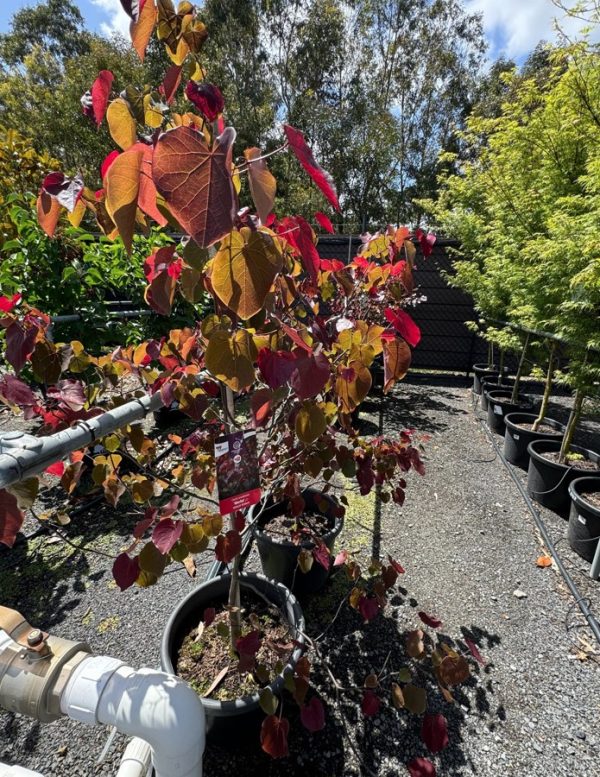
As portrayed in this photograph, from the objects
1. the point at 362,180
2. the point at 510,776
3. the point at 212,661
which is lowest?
the point at 510,776

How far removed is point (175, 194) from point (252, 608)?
1.46m

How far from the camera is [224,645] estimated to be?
4.26ft

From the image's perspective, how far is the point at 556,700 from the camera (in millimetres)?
1437

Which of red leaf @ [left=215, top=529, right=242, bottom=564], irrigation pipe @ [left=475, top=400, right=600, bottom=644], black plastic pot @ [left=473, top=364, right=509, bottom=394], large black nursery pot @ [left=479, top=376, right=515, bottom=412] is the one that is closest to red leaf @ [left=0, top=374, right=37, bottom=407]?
red leaf @ [left=215, top=529, right=242, bottom=564]

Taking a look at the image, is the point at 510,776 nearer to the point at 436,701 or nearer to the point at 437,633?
the point at 436,701

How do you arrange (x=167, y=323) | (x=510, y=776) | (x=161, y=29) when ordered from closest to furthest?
1. (x=161, y=29)
2. (x=510, y=776)
3. (x=167, y=323)

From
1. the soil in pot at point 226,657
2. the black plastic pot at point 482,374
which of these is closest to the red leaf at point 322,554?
the soil in pot at point 226,657

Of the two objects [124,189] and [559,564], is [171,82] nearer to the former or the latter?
[124,189]

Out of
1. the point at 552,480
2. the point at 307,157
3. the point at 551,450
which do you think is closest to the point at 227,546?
the point at 307,157

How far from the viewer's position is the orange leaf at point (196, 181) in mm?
398

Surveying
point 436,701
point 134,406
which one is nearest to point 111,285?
point 134,406

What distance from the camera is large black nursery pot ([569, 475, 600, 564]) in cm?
208

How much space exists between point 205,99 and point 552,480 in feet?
9.77

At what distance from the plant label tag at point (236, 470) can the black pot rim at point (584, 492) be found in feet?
7.02
